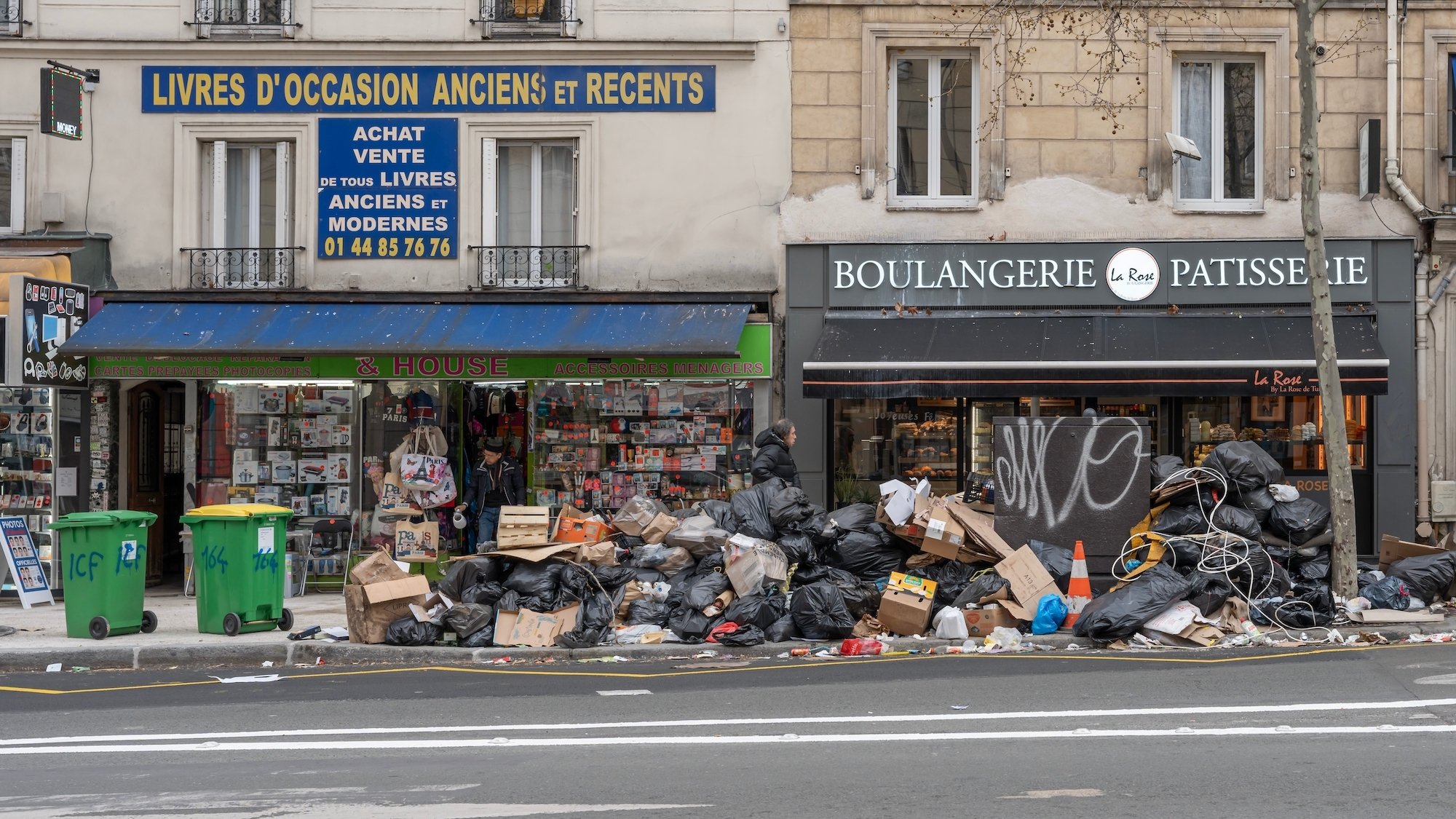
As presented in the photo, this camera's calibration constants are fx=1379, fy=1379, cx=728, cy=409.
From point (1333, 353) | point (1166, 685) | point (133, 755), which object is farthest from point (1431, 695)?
point (133, 755)

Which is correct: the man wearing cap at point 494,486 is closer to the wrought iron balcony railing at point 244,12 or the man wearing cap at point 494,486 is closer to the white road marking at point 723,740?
the wrought iron balcony railing at point 244,12

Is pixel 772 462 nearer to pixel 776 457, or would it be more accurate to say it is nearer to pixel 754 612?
pixel 776 457

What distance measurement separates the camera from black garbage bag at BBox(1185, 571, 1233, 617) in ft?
36.3

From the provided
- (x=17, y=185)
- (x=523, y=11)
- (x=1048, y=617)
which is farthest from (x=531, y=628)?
(x=17, y=185)

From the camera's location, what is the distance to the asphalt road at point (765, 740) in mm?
5996

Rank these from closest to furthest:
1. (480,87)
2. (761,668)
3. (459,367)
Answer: (761,668)
(459,367)
(480,87)

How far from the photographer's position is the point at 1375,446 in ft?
50.3

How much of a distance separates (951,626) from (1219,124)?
7.89 metres

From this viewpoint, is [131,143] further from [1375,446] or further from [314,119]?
[1375,446]

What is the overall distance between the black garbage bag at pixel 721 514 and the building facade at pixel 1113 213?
288cm

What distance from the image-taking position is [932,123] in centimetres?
1596

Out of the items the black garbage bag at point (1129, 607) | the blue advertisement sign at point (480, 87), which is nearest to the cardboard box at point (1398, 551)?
the black garbage bag at point (1129, 607)

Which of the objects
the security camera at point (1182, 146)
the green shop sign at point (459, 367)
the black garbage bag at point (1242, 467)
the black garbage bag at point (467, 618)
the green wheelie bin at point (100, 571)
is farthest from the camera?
the green shop sign at point (459, 367)

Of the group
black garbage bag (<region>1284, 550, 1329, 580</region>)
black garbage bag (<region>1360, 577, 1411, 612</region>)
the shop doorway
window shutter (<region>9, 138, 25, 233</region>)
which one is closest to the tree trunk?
black garbage bag (<region>1284, 550, 1329, 580</region>)
